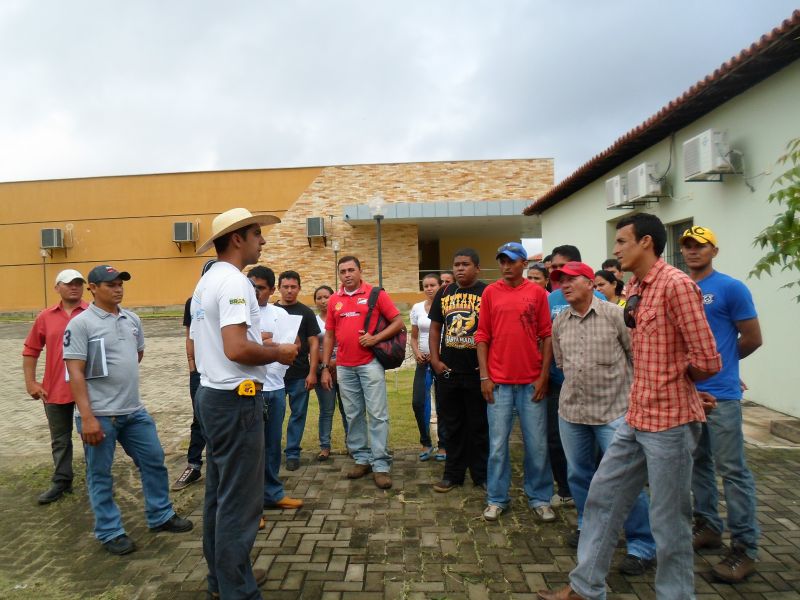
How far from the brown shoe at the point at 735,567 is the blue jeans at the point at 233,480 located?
2530 millimetres

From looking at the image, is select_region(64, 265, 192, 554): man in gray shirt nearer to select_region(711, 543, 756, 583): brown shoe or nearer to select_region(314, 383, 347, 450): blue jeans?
select_region(314, 383, 347, 450): blue jeans

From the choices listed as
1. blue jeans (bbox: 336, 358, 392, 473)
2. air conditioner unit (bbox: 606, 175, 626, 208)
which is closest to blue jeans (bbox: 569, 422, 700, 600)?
blue jeans (bbox: 336, 358, 392, 473)

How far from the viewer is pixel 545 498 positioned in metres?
3.87

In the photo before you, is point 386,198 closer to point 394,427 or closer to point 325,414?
point 394,427

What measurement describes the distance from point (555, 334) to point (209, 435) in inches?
88.7

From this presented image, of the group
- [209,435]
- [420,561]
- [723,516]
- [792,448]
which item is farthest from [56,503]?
[792,448]

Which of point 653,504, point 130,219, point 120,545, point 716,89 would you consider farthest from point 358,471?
point 130,219

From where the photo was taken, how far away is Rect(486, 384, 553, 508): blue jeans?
3.83 m

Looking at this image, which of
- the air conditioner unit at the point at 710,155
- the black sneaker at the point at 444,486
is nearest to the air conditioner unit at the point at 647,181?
the air conditioner unit at the point at 710,155

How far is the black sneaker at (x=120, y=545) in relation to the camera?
3.44 metres

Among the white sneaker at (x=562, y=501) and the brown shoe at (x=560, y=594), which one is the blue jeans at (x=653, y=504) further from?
the white sneaker at (x=562, y=501)

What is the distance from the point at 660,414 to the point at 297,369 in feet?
11.7

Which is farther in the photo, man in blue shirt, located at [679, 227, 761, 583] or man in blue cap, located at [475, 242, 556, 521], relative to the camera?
man in blue cap, located at [475, 242, 556, 521]

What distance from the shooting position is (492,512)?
381cm
